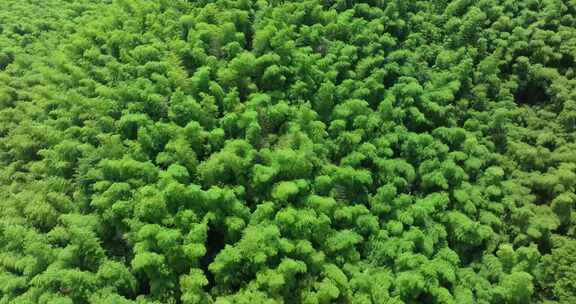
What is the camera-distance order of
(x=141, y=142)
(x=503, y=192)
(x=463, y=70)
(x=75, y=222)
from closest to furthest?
(x=75, y=222) → (x=141, y=142) → (x=503, y=192) → (x=463, y=70)

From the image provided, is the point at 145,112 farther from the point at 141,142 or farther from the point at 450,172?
the point at 450,172

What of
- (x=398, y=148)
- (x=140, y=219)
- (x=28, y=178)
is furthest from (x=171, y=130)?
(x=398, y=148)

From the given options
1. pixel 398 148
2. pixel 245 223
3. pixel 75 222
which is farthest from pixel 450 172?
pixel 75 222

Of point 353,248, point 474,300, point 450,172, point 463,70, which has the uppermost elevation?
point 463,70

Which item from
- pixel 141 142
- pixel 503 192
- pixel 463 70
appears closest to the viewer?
pixel 141 142

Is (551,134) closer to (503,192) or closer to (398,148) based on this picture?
(503,192)

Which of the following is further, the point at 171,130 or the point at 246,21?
the point at 246,21

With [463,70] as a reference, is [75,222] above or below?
below
